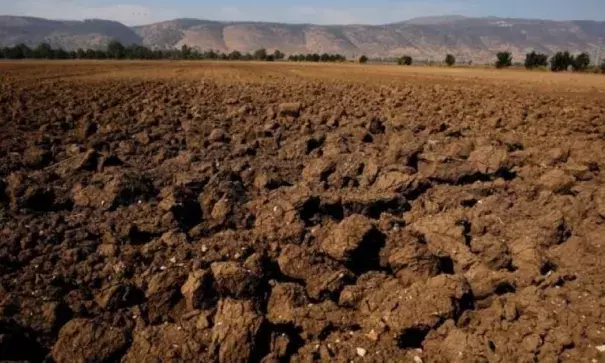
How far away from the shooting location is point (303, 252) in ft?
15.0

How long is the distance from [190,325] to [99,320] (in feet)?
2.21

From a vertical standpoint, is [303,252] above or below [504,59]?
below

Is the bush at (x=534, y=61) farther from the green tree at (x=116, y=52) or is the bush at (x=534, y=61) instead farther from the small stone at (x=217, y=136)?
the green tree at (x=116, y=52)

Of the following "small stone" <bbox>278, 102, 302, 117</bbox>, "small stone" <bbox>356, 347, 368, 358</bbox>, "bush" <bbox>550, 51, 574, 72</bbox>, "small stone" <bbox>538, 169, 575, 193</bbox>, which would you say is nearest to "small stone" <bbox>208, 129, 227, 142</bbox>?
"small stone" <bbox>278, 102, 302, 117</bbox>

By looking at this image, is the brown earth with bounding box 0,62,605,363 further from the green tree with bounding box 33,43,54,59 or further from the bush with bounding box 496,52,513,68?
the green tree with bounding box 33,43,54,59

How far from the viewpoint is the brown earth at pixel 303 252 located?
3525 mm

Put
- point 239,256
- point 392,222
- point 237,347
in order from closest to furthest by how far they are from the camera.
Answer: point 237,347 < point 239,256 < point 392,222

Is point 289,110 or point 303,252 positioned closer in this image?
point 303,252

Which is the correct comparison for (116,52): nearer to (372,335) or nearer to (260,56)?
(260,56)

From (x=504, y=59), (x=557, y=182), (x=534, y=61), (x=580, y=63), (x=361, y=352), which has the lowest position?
(x=361, y=352)

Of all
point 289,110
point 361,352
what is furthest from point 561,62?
point 361,352

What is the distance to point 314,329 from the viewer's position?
3.74 m

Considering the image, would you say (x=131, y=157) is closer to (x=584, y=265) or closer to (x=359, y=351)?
(x=359, y=351)

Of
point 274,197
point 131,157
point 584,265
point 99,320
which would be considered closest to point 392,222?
point 274,197
